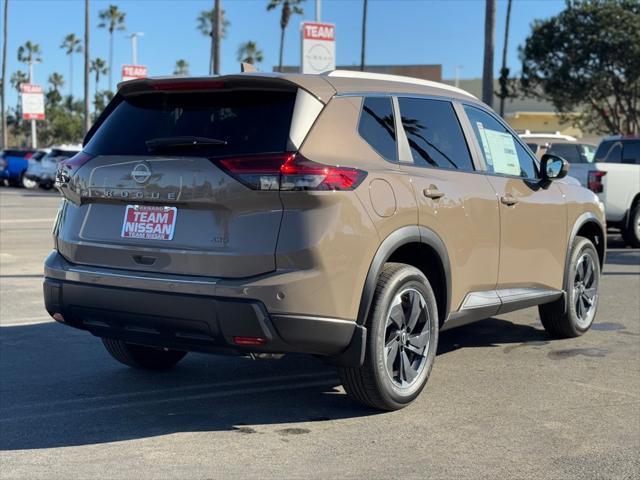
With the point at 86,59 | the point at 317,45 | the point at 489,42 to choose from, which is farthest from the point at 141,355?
the point at 86,59

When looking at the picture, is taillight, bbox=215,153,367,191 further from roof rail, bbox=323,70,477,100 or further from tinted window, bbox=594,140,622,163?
tinted window, bbox=594,140,622,163

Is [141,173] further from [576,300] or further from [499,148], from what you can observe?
[576,300]

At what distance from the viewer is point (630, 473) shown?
Answer: 13.7 feet

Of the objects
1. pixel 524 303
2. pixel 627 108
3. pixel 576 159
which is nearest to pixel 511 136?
pixel 524 303

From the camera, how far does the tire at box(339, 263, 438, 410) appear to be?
4.79 m

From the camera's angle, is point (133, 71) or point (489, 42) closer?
point (489, 42)

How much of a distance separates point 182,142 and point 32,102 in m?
56.1

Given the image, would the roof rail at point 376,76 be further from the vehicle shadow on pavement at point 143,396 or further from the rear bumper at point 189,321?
the vehicle shadow on pavement at point 143,396

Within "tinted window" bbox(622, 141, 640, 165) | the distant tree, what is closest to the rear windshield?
"tinted window" bbox(622, 141, 640, 165)

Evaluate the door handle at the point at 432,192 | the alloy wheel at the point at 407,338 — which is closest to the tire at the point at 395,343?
the alloy wheel at the point at 407,338

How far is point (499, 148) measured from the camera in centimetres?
634

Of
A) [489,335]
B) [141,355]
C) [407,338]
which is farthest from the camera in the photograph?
[489,335]

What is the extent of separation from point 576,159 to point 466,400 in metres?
13.9

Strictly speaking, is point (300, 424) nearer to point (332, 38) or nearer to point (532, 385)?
point (532, 385)
